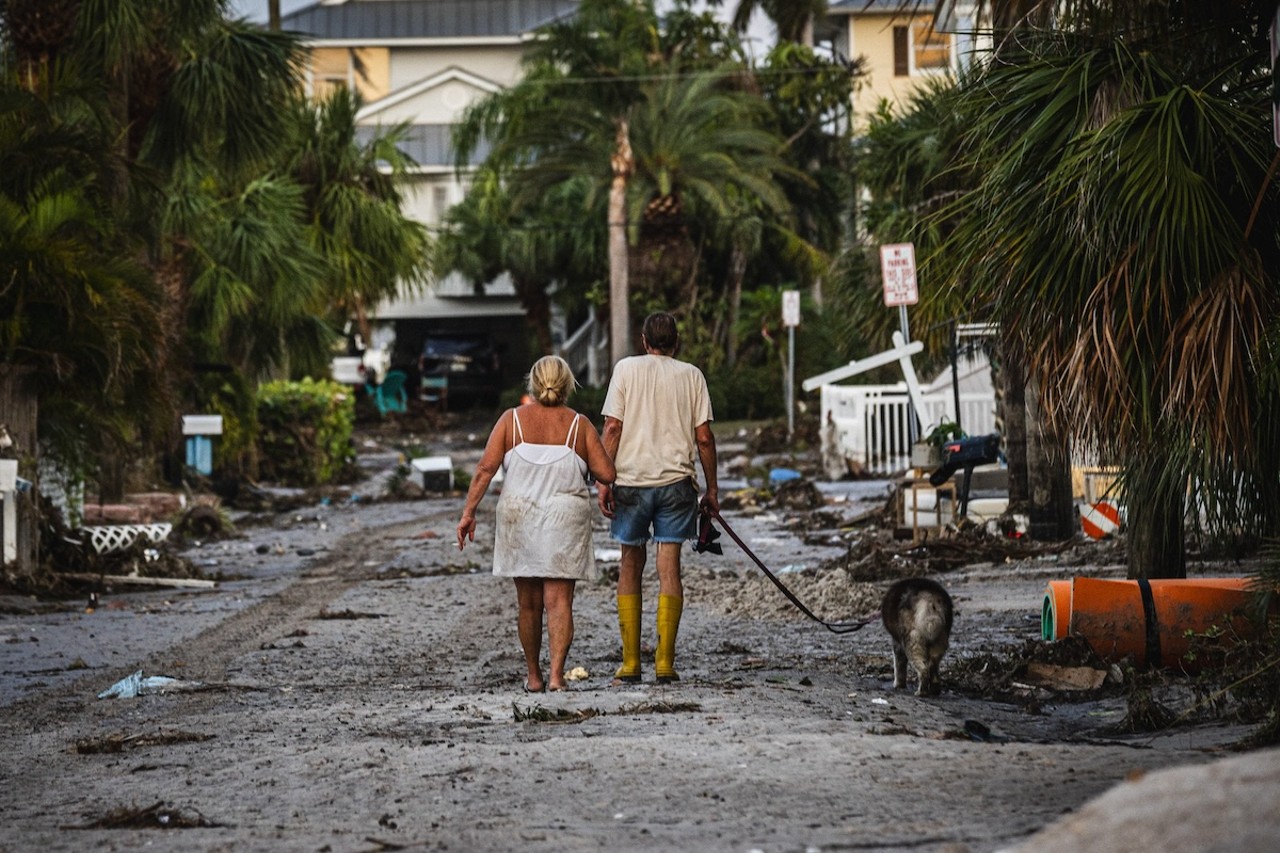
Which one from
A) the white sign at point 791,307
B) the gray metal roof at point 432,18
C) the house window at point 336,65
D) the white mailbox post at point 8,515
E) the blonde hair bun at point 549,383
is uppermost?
the gray metal roof at point 432,18

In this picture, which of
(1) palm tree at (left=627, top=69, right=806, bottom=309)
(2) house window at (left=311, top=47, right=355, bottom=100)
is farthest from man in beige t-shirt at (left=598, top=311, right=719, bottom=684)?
(2) house window at (left=311, top=47, right=355, bottom=100)

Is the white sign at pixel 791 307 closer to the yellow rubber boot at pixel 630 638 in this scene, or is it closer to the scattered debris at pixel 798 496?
the scattered debris at pixel 798 496

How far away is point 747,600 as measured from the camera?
44.2 feet

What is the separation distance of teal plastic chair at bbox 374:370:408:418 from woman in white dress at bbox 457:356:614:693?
3814cm

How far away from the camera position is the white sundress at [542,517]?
9.14 meters

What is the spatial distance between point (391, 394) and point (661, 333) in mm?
38901

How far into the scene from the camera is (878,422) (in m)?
27.0

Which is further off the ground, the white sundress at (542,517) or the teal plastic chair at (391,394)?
the teal plastic chair at (391,394)

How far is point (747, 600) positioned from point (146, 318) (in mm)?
6068

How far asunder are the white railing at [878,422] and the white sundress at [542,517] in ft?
56.8

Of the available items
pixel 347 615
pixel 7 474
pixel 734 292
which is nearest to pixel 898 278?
pixel 347 615

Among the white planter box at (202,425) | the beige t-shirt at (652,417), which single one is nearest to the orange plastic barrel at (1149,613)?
the beige t-shirt at (652,417)

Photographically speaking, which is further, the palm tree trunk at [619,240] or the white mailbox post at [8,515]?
the palm tree trunk at [619,240]

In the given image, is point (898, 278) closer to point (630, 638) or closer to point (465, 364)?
point (630, 638)
